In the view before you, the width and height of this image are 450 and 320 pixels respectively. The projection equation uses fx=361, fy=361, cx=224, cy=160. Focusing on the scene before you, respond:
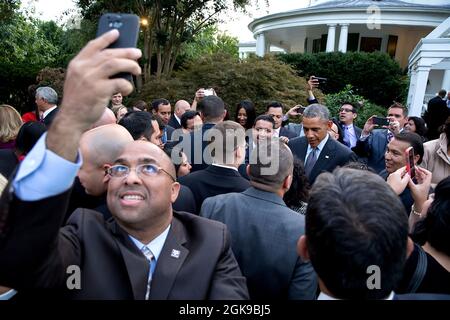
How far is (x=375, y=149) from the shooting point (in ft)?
16.3

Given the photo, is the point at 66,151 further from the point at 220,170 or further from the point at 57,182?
the point at 220,170

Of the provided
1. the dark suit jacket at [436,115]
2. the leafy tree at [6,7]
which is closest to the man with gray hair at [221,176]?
the dark suit jacket at [436,115]

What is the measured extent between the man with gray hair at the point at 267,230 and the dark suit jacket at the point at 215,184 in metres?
0.51

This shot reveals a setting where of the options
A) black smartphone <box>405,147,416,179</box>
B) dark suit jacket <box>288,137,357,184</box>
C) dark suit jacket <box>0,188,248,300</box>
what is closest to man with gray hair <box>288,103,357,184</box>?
dark suit jacket <box>288,137,357,184</box>

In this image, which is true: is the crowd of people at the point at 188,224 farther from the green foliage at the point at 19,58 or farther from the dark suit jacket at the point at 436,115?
the green foliage at the point at 19,58

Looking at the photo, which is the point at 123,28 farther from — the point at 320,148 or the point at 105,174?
the point at 320,148

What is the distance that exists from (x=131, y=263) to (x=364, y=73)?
18.7 metres

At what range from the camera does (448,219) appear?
1.66m

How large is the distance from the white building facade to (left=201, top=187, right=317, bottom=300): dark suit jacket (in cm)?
1801

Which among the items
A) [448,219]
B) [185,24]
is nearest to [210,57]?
[185,24]

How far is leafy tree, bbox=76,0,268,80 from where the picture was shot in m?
14.1

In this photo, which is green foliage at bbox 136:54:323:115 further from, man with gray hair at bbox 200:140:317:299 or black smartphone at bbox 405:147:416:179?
man with gray hair at bbox 200:140:317:299

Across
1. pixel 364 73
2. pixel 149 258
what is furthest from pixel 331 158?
pixel 364 73

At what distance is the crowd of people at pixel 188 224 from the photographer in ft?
3.23
